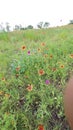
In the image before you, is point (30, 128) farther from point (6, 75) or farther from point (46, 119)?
point (6, 75)

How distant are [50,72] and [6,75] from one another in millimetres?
592

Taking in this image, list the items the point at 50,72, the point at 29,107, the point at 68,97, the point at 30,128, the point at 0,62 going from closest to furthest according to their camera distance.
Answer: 1. the point at 68,97
2. the point at 30,128
3. the point at 29,107
4. the point at 50,72
5. the point at 0,62

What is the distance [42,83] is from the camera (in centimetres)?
305

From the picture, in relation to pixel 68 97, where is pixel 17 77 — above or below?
below

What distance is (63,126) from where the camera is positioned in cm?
277

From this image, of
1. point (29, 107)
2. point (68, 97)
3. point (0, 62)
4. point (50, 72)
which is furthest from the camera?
point (0, 62)

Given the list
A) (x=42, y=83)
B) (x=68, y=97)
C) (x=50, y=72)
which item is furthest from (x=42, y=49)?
(x=68, y=97)

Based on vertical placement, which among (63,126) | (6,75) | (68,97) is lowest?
(63,126)

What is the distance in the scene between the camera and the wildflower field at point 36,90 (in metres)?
2.77

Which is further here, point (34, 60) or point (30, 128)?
point (34, 60)

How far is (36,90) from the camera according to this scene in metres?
3.04

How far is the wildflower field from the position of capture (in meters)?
2.77

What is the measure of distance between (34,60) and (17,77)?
1.06ft

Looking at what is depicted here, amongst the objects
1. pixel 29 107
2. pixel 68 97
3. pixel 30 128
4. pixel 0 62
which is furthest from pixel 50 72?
pixel 68 97
